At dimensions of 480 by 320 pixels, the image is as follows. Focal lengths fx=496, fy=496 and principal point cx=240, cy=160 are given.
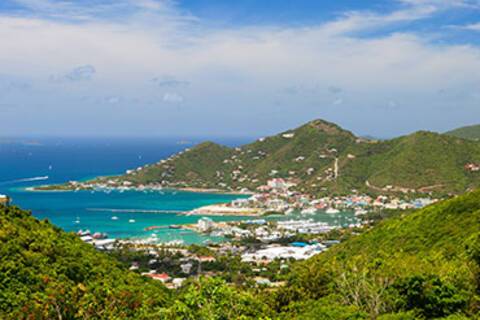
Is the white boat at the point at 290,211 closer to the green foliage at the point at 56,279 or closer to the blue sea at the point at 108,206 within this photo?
the blue sea at the point at 108,206

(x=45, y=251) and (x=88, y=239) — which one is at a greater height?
(x=45, y=251)

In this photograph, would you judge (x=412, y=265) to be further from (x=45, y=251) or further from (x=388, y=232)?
(x=388, y=232)

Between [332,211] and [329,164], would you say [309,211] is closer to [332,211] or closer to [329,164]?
[332,211]

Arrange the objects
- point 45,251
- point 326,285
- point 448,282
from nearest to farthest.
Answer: point 448,282, point 45,251, point 326,285

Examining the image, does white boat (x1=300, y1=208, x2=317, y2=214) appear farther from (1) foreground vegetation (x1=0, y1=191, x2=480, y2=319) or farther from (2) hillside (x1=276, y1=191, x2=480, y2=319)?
(1) foreground vegetation (x1=0, y1=191, x2=480, y2=319)

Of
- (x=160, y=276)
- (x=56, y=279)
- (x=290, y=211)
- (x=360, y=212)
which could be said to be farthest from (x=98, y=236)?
(x=56, y=279)

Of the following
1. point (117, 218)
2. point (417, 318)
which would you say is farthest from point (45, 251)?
point (117, 218)

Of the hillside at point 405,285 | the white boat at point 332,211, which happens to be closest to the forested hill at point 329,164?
the white boat at point 332,211

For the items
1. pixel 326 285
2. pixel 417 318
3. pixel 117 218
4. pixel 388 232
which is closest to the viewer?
pixel 417 318
